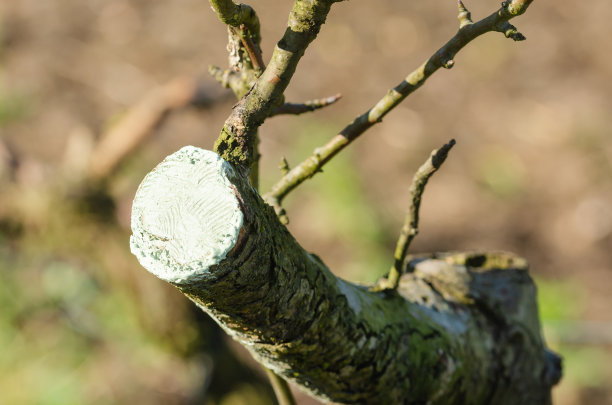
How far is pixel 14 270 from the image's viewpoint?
3.95 metres

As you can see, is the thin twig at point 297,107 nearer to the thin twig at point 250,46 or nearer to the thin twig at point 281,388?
the thin twig at point 250,46

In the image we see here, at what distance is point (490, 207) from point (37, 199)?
2566 mm

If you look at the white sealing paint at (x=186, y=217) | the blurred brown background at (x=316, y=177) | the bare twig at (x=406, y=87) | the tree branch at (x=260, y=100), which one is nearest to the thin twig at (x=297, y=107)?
the bare twig at (x=406, y=87)

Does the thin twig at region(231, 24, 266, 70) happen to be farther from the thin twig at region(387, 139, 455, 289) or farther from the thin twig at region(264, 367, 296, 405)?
the thin twig at region(264, 367, 296, 405)

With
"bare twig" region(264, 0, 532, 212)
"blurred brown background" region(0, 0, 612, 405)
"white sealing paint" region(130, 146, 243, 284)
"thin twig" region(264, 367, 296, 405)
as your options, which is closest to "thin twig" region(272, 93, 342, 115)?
"bare twig" region(264, 0, 532, 212)

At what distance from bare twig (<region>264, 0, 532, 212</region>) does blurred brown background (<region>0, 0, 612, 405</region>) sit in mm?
1908

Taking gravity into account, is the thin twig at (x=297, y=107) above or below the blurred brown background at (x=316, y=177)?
below

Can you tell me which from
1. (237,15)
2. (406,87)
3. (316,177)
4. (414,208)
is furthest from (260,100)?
(316,177)

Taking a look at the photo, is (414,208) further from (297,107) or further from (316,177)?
(316,177)

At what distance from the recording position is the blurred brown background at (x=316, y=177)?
10.5 feet

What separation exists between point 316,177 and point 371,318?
3070 mm

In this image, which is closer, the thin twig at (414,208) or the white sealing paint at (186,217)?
the white sealing paint at (186,217)

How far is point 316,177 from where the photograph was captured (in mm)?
4160

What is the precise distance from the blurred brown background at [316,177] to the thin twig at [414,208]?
6.29 feet
